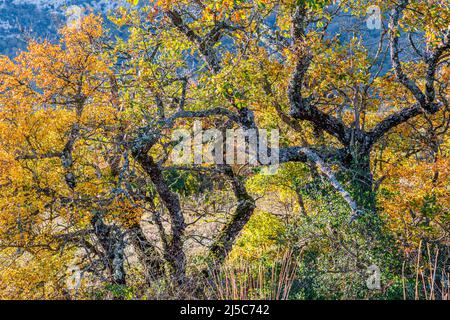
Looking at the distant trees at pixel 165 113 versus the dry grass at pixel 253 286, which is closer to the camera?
the dry grass at pixel 253 286

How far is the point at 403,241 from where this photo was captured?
739 cm

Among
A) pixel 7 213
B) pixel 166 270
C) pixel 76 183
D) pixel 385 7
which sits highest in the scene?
pixel 385 7

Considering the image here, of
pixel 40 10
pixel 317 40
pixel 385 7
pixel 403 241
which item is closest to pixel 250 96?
pixel 317 40

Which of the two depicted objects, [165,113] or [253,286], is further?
[165,113]

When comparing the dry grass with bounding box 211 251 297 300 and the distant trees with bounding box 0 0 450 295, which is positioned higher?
the distant trees with bounding box 0 0 450 295

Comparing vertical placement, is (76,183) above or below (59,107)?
below

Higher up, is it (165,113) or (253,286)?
(165,113)

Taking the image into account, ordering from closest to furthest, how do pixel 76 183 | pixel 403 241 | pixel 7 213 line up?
pixel 403 241 < pixel 7 213 < pixel 76 183

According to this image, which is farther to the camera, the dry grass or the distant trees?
the distant trees

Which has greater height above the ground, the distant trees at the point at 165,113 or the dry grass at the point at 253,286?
the distant trees at the point at 165,113
